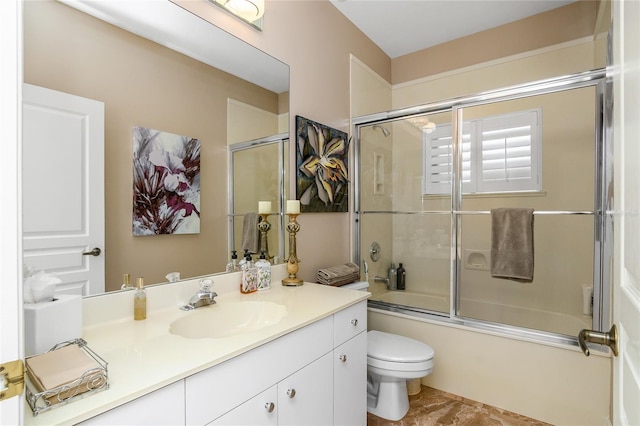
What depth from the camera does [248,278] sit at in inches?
63.5

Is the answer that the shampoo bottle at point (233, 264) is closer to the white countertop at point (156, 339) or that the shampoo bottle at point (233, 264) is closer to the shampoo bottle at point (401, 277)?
the white countertop at point (156, 339)

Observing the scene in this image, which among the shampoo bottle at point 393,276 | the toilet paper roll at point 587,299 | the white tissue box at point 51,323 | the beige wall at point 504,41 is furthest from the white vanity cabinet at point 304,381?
the beige wall at point 504,41

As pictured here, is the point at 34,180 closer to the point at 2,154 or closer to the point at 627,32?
the point at 2,154

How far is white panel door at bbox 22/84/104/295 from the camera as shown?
3.17 ft

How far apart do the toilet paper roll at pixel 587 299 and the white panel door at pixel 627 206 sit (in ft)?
6.27

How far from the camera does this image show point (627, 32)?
64 centimetres

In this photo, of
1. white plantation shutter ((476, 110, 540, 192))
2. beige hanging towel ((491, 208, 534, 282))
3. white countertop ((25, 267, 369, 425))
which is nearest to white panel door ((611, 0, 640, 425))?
white countertop ((25, 267, 369, 425))

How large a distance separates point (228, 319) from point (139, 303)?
0.35 m

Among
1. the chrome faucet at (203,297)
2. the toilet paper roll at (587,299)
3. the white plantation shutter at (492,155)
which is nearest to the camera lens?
the chrome faucet at (203,297)

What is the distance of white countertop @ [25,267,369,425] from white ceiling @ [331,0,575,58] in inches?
83.9

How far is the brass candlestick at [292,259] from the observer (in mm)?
1795

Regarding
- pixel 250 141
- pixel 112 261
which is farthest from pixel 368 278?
pixel 112 261

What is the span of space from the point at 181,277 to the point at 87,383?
71cm

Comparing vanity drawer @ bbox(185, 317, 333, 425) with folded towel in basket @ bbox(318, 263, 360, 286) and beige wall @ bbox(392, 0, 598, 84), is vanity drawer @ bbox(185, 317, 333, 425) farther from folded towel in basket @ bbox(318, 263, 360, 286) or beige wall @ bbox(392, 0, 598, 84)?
beige wall @ bbox(392, 0, 598, 84)
